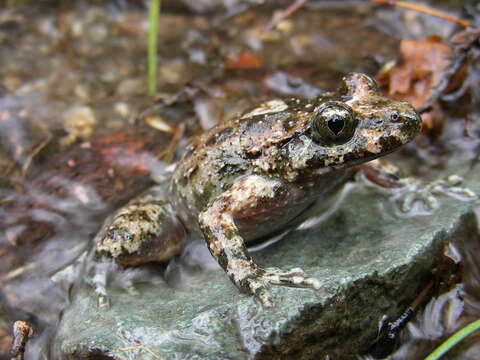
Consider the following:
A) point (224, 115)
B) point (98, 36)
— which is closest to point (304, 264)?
point (224, 115)

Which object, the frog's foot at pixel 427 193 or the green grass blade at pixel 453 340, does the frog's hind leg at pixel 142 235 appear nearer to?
the frog's foot at pixel 427 193

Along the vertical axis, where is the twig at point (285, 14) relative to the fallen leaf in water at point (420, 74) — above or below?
below

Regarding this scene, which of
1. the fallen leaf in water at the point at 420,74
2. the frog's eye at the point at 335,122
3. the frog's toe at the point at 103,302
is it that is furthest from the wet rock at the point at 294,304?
the fallen leaf in water at the point at 420,74

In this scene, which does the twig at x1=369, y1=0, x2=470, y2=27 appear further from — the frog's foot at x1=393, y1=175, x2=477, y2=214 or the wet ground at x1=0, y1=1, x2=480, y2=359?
the frog's foot at x1=393, y1=175, x2=477, y2=214

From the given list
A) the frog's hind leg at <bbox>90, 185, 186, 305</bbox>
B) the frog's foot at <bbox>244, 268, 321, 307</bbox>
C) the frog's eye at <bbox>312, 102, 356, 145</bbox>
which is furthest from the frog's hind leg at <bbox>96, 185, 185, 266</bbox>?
the frog's eye at <bbox>312, 102, 356, 145</bbox>

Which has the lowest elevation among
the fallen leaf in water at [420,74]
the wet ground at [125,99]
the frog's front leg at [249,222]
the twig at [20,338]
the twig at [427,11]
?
the twig at [20,338]

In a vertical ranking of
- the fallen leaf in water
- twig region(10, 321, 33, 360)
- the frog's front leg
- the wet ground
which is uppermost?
the fallen leaf in water
